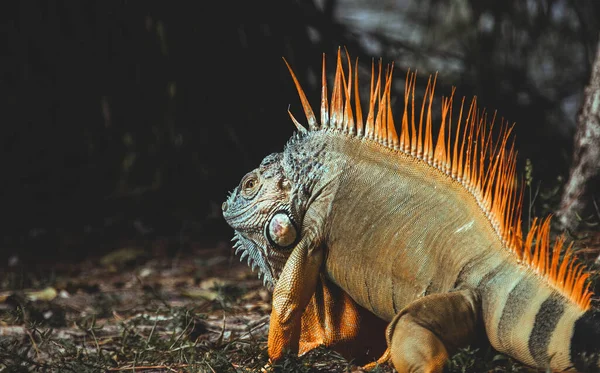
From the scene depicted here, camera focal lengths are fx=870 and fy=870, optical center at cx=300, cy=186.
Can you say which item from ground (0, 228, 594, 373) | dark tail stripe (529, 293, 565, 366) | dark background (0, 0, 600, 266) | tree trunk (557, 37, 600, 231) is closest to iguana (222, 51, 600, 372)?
dark tail stripe (529, 293, 565, 366)

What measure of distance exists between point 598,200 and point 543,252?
1.95m

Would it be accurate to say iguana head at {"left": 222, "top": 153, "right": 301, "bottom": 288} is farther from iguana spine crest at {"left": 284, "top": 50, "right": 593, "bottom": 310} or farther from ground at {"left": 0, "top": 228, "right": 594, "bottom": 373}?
ground at {"left": 0, "top": 228, "right": 594, "bottom": 373}

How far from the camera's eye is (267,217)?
3.66 meters

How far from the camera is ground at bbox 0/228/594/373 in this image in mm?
3756

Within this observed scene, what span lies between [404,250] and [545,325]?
663 mm

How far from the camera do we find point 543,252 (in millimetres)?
2801

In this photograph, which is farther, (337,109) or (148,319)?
(148,319)

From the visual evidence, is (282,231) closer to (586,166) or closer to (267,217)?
(267,217)

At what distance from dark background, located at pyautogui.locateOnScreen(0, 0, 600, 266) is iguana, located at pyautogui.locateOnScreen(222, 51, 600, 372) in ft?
8.93

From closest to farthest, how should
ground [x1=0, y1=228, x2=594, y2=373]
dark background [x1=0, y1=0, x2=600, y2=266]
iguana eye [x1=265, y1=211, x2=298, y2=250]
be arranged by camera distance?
iguana eye [x1=265, y1=211, x2=298, y2=250] < ground [x1=0, y1=228, x2=594, y2=373] < dark background [x1=0, y1=0, x2=600, y2=266]

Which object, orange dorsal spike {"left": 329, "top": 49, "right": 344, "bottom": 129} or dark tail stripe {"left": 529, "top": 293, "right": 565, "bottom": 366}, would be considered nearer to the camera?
dark tail stripe {"left": 529, "top": 293, "right": 565, "bottom": 366}

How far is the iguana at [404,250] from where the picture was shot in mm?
2809

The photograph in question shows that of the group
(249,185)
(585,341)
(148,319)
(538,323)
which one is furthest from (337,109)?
(148,319)

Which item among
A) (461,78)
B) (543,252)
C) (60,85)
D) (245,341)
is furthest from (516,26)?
(543,252)
